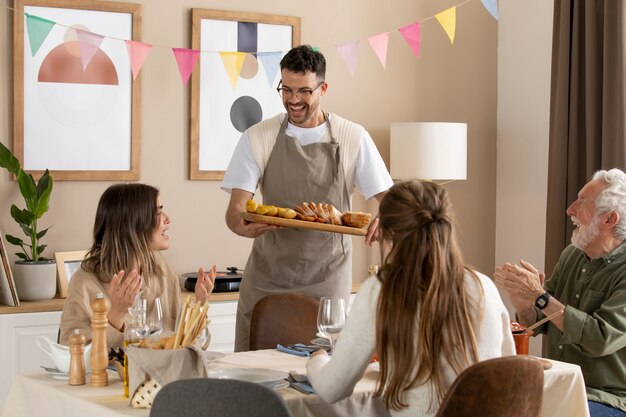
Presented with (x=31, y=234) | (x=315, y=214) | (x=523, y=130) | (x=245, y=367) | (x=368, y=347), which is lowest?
(x=245, y=367)

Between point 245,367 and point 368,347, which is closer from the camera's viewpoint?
point 368,347

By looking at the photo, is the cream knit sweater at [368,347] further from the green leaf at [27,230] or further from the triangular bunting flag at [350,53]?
the triangular bunting flag at [350,53]

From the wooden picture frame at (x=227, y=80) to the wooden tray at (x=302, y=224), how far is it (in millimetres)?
1331

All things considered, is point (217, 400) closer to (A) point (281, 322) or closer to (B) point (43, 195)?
(A) point (281, 322)

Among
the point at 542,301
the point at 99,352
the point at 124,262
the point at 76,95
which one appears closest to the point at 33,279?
the point at 76,95

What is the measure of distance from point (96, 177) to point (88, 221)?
199 millimetres

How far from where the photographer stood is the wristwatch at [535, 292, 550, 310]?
2.73 meters

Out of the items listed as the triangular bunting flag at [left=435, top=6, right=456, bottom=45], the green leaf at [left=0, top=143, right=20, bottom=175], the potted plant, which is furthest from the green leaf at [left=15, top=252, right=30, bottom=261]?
the triangular bunting flag at [left=435, top=6, right=456, bottom=45]

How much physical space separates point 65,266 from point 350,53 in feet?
5.63

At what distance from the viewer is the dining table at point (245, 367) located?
6.81 ft

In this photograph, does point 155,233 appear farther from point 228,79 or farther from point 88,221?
A: point 228,79

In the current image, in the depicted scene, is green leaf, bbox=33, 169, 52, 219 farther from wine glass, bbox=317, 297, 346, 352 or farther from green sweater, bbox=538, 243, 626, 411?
green sweater, bbox=538, 243, 626, 411

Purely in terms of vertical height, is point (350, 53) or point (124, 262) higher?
point (350, 53)

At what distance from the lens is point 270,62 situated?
14.3 feet
